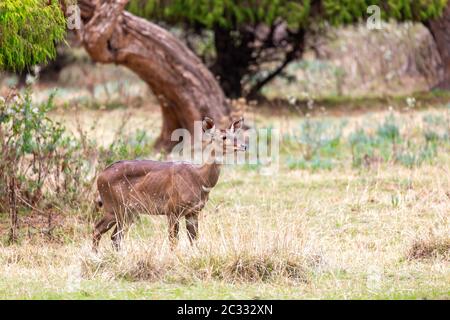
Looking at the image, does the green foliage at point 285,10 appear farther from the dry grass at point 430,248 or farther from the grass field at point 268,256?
the dry grass at point 430,248

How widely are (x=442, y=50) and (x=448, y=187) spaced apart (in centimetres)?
882

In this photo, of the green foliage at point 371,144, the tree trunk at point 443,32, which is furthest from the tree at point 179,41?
the green foliage at point 371,144

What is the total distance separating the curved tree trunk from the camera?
40.9 feet

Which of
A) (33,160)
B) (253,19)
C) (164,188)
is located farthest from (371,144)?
(164,188)

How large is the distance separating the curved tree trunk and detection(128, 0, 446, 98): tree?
11.5 ft

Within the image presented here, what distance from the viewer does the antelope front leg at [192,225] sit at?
8.32 meters

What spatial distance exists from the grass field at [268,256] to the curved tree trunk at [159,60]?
9.82 ft

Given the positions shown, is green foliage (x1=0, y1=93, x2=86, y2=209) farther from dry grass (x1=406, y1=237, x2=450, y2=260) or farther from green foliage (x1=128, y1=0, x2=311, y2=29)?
green foliage (x1=128, y1=0, x2=311, y2=29)

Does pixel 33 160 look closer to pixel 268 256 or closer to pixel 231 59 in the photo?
pixel 268 256

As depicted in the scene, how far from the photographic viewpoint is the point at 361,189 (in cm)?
1140

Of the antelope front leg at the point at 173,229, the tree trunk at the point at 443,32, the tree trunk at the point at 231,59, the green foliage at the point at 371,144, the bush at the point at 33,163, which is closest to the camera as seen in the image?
the antelope front leg at the point at 173,229

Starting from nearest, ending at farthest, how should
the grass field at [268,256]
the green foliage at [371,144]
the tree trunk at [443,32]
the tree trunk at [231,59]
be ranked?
the grass field at [268,256] < the green foliage at [371,144] < the tree trunk at [443,32] < the tree trunk at [231,59]

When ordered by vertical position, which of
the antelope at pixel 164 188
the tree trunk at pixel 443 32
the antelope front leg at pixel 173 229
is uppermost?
the tree trunk at pixel 443 32

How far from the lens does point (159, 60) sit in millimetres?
13734
